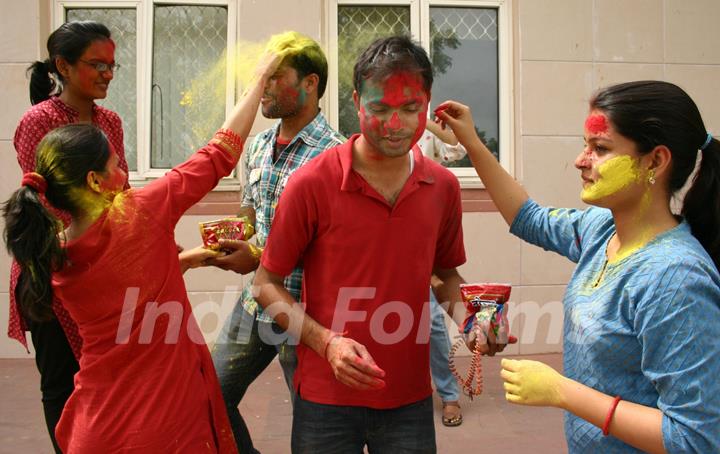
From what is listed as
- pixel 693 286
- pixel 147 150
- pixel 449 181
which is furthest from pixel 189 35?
pixel 693 286

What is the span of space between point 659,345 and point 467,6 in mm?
4934

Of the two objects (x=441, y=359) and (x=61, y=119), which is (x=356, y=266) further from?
(x=441, y=359)

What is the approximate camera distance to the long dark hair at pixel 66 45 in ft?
9.93

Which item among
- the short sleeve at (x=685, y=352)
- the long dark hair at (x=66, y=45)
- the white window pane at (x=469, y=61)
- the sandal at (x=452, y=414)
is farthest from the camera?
the white window pane at (x=469, y=61)

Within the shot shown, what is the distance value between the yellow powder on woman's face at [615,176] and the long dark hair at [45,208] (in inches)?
63.1

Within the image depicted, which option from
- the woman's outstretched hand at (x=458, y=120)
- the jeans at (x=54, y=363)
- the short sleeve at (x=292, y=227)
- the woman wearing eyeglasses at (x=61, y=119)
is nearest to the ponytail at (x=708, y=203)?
the woman's outstretched hand at (x=458, y=120)

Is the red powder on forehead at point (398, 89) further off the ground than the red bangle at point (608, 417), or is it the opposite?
the red powder on forehead at point (398, 89)

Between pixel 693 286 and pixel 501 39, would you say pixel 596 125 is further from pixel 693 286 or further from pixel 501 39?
pixel 501 39

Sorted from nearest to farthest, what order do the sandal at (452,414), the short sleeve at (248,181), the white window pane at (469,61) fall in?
the short sleeve at (248,181)
the sandal at (452,414)
the white window pane at (469,61)

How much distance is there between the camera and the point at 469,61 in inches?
242

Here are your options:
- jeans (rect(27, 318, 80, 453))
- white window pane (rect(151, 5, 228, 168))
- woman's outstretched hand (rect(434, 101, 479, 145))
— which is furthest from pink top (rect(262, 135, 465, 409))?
white window pane (rect(151, 5, 228, 168))

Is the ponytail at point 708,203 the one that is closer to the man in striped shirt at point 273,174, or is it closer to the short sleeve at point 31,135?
the man in striped shirt at point 273,174

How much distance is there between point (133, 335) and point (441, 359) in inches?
109

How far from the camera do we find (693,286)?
1696 millimetres
